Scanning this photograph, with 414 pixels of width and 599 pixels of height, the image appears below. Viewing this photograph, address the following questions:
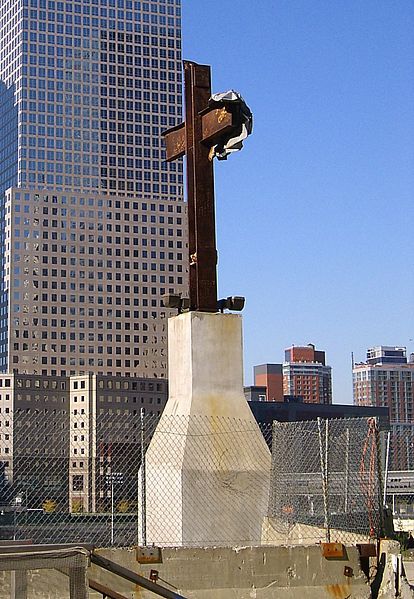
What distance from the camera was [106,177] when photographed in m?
180

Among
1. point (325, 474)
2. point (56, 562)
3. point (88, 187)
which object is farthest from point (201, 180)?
point (88, 187)

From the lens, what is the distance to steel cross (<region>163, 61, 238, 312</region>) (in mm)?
11867

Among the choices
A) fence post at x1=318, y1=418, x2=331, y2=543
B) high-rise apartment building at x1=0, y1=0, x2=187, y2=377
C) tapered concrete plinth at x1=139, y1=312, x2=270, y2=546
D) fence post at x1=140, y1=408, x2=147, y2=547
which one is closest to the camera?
fence post at x1=318, y1=418, x2=331, y2=543

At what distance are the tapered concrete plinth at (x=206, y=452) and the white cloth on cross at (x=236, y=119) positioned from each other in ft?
6.95

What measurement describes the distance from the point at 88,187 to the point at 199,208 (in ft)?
551

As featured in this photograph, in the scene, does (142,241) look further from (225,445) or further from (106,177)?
(225,445)

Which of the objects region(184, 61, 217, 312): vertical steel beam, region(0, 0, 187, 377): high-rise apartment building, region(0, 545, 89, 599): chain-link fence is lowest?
region(0, 545, 89, 599): chain-link fence

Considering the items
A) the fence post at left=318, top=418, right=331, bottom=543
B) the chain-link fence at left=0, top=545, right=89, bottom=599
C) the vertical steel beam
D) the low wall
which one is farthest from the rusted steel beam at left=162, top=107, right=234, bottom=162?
the chain-link fence at left=0, top=545, right=89, bottom=599


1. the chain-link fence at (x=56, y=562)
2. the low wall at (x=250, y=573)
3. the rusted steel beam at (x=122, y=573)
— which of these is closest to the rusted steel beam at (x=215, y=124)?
the low wall at (x=250, y=573)

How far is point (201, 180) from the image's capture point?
39.9 ft

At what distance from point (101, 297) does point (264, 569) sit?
161 meters

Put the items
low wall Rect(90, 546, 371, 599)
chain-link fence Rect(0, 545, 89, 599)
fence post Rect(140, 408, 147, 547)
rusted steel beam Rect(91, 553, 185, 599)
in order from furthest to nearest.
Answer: fence post Rect(140, 408, 147, 547), low wall Rect(90, 546, 371, 599), rusted steel beam Rect(91, 553, 185, 599), chain-link fence Rect(0, 545, 89, 599)

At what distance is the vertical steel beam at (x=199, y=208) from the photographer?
39.0 feet

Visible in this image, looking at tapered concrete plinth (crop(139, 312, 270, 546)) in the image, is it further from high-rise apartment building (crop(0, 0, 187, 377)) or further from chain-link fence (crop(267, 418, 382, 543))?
high-rise apartment building (crop(0, 0, 187, 377))
